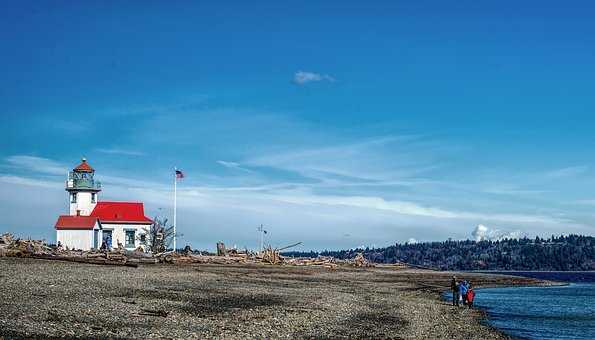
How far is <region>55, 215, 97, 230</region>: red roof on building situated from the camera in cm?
8281

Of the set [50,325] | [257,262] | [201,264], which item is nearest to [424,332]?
[50,325]

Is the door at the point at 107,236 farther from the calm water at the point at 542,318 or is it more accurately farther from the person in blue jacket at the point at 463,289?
the person in blue jacket at the point at 463,289

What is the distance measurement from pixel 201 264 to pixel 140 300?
4129 centimetres

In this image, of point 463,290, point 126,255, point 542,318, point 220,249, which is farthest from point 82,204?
point 542,318

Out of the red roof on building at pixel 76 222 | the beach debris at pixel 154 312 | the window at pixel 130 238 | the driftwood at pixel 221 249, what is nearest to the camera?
the beach debris at pixel 154 312

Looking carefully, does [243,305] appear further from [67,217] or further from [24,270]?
[67,217]

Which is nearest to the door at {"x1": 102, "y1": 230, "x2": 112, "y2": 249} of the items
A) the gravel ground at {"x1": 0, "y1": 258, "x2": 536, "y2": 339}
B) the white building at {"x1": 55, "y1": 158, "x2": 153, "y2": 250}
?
the white building at {"x1": 55, "y1": 158, "x2": 153, "y2": 250}

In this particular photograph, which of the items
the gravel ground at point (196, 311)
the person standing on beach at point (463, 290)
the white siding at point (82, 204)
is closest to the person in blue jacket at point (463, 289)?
the person standing on beach at point (463, 290)

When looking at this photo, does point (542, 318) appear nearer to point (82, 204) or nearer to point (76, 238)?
point (76, 238)

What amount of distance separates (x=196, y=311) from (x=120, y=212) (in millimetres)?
66574

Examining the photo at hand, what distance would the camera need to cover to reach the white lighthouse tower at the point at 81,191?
90.4 meters

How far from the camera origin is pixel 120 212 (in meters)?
90.6

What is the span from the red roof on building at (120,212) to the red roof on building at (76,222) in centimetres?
388

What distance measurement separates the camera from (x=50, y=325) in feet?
63.9
